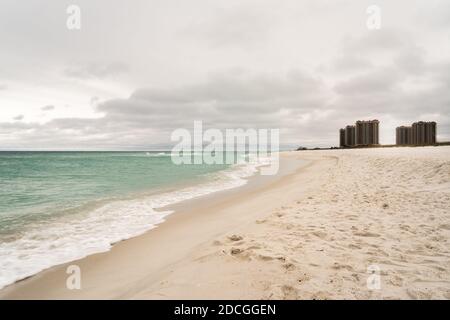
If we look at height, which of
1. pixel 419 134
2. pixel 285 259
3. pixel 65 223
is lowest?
pixel 65 223

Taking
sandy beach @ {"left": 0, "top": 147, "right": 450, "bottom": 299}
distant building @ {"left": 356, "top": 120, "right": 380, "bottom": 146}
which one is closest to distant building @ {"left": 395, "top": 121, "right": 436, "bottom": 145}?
distant building @ {"left": 356, "top": 120, "right": 380, "bottom": 146}

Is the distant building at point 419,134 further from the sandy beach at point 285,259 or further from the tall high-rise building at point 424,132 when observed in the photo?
the sandy beach at point 285,259

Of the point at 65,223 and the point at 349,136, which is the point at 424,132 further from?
the point at 65,223

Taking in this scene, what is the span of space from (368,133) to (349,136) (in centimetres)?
1589

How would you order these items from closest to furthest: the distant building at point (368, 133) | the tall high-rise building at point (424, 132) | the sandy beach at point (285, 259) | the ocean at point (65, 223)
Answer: the sandy beach at point (285, 259) → the ocean at point (65, 223) → the tall high-rise building at point (424, 132) → the distant building at point (368, 133)

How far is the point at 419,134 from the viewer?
12162 cm

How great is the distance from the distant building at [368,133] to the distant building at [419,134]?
1551cm

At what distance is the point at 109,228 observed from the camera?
8094 mm

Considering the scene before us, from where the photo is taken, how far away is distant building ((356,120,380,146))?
146850 mm

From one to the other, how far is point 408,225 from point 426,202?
2.81 metres

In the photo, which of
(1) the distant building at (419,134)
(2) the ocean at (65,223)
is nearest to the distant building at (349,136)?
(1) the distant building at (419,134)

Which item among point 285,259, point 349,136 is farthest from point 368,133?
point 285,259

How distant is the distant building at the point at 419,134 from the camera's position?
4672 inches
